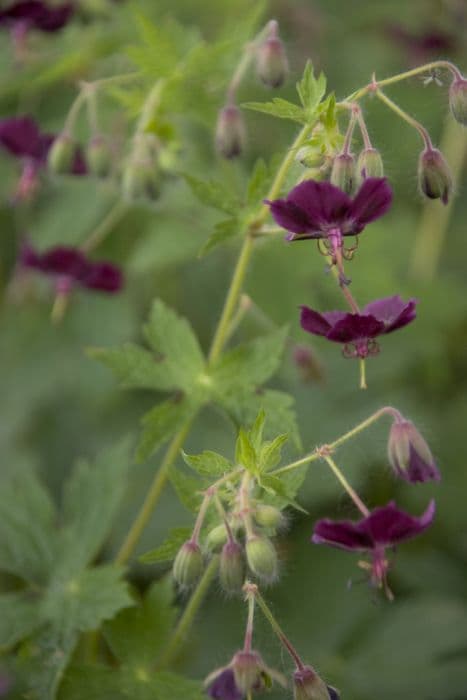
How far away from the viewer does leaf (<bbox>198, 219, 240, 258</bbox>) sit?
2.05m

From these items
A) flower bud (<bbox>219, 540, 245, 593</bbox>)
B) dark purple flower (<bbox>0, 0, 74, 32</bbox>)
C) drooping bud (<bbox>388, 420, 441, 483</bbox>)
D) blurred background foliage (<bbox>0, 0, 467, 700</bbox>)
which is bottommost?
blurred background foliage (<bbox>0, 0, 467, 700</bbox>)

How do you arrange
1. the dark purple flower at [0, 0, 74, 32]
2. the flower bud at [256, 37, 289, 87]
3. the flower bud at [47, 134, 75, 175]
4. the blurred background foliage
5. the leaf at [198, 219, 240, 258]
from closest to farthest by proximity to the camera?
the leaf at [198, 219, 240, 258]
the flower bud at [256, 37, 289, 87]
the flower bud at [47, 134, 75, 175]
the dark purple flower at [0, 0, 74, 32]
the blurred background foliage

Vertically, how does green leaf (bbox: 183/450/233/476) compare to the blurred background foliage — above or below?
above

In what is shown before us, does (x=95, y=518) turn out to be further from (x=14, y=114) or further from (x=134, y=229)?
(x=14, y=114)

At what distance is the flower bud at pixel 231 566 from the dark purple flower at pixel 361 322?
0.41m

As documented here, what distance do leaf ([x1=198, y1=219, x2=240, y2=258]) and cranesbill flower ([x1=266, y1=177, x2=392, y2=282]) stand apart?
325 mm

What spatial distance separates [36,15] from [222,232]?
136cm

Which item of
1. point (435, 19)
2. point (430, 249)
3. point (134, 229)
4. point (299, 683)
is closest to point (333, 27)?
point (435, 19)

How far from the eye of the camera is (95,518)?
2.51 metres

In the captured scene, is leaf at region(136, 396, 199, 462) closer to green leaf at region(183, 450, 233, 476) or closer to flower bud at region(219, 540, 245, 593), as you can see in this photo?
green leaf at region(183, 450, 233, 476)

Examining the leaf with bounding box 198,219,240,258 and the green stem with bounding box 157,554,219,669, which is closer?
the green stem with bounding box 157,554,219,669

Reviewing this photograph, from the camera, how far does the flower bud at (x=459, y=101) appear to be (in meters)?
1.86

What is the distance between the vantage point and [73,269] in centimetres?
309

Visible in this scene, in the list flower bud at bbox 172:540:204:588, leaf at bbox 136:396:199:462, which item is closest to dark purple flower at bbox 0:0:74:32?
leaf at bbox 136:396:199:462
